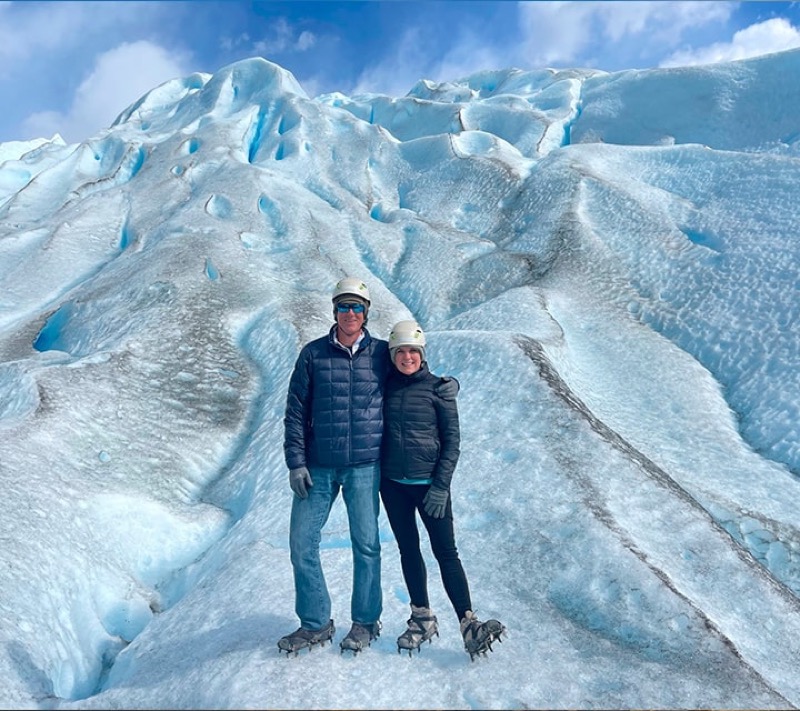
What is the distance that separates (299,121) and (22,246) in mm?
16794

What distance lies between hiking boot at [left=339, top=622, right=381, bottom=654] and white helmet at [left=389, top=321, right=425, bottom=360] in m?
2.56

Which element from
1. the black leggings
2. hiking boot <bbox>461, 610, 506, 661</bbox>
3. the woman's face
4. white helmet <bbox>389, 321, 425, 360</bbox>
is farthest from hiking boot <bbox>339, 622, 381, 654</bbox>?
white helmet <bbox>389, 321, 425, 360</bbox>

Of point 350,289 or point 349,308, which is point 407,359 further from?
point 350,289

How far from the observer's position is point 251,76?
144 ft

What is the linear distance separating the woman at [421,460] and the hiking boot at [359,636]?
682 millimetres

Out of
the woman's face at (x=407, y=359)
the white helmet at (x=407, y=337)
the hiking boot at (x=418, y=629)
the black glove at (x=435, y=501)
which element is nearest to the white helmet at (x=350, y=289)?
the white helmet at (x=407, y=337)

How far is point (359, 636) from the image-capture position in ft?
17.6

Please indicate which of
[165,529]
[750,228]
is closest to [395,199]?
[750,228]

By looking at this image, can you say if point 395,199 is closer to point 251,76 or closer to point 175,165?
point 175,165

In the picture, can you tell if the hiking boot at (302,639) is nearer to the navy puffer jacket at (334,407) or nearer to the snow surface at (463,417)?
the snow surface at (463,417)

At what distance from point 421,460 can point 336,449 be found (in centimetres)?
75

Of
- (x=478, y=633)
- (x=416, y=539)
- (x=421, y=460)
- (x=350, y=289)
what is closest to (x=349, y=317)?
(x=350, y=289)

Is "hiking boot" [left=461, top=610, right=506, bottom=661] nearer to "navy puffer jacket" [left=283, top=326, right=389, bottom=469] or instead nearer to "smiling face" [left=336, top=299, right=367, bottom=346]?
"navy puffer jacket" [left=283, top=326, right=389, bottom=469]

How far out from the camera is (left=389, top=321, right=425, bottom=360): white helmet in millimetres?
5090
